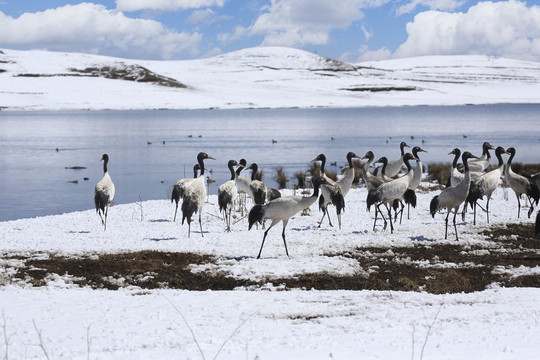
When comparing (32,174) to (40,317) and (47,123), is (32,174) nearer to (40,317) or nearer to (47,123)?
(40,317)

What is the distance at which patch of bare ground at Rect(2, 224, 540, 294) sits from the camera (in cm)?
864

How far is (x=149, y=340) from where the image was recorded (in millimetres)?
5824

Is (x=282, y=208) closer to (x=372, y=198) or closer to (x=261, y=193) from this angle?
(x=372, y=198)

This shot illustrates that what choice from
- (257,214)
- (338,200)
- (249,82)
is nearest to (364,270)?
(257,214)

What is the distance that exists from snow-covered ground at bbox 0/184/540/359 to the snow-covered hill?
83.5 metres

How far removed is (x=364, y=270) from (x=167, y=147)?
3130 centimetres

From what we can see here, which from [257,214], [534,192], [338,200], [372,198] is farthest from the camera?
[534,192]

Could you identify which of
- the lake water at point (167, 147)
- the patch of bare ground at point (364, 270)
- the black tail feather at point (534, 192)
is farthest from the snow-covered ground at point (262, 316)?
the lake water at point (167, 147)

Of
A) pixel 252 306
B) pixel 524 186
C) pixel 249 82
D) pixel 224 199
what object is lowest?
pixel 252 306

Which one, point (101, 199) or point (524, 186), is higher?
point (524, 186)

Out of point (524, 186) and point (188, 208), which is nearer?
point (188, 208)

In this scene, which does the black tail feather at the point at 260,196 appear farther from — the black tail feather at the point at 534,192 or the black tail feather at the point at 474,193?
the black tail feather at the point at 534,192

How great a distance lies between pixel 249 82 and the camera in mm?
125000

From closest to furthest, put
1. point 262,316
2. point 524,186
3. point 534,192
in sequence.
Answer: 1. point 262,316
2. point 534,192
3. point 524,186
